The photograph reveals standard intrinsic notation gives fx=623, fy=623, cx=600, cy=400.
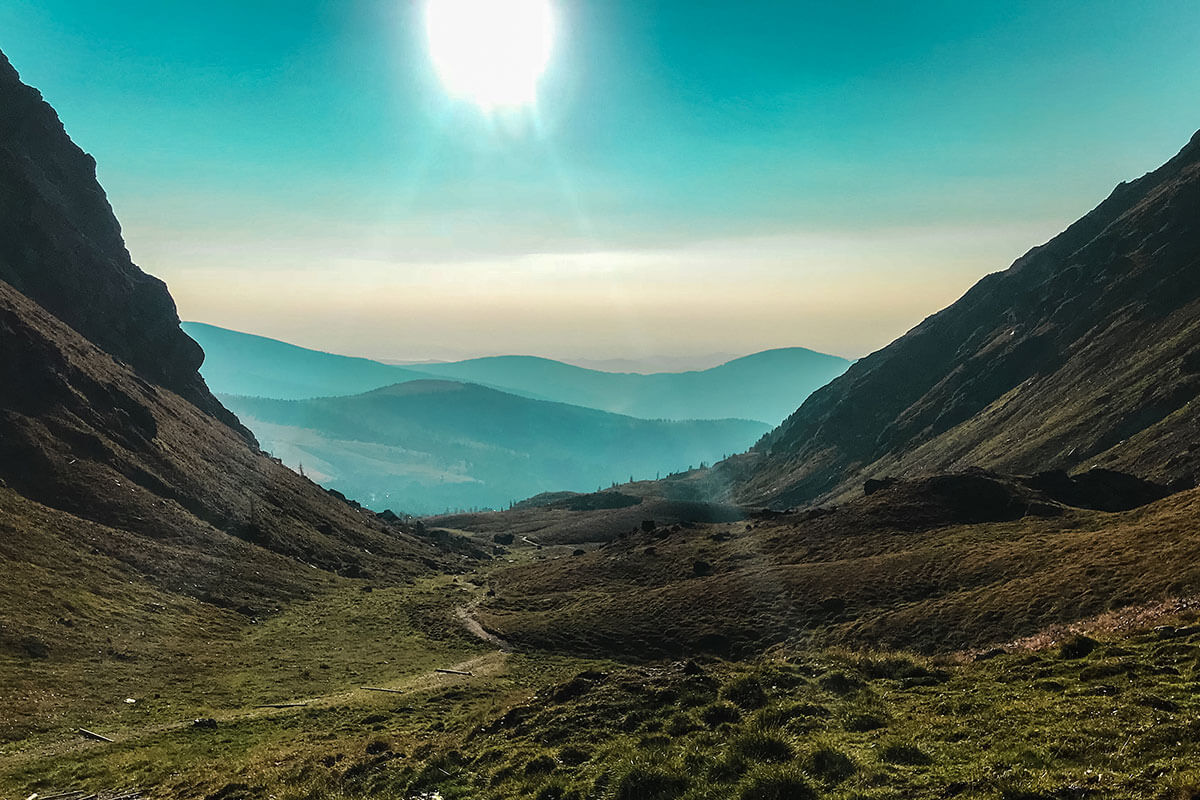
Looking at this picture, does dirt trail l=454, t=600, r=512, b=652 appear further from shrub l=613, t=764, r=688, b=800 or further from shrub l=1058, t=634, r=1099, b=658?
shrub l=613, t=764, r=688, b=800

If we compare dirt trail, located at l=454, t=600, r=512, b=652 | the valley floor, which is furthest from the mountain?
the valley floor

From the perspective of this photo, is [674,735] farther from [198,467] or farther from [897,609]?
[198,467]

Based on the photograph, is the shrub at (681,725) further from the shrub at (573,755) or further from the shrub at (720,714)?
the shrub at (573,755)

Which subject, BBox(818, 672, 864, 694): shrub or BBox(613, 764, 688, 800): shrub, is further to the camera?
BBox(818, 672, 864, 694): shrub

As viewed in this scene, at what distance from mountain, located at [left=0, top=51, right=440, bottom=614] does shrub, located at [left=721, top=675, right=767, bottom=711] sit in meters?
71.5

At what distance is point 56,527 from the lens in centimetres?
7919

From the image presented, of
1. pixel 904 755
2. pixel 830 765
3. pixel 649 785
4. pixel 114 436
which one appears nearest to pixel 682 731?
pixel 649 785

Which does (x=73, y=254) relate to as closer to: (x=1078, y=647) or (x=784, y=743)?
(x=784, y=743)

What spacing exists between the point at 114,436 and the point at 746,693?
407 feet

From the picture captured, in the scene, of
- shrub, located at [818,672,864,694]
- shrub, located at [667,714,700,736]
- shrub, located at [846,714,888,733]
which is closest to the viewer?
shrub, located at [846,714,888,733]

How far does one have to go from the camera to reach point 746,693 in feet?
83.7

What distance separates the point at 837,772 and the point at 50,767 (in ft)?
134

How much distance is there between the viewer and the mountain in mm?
86931

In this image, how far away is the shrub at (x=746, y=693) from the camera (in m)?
24.5
